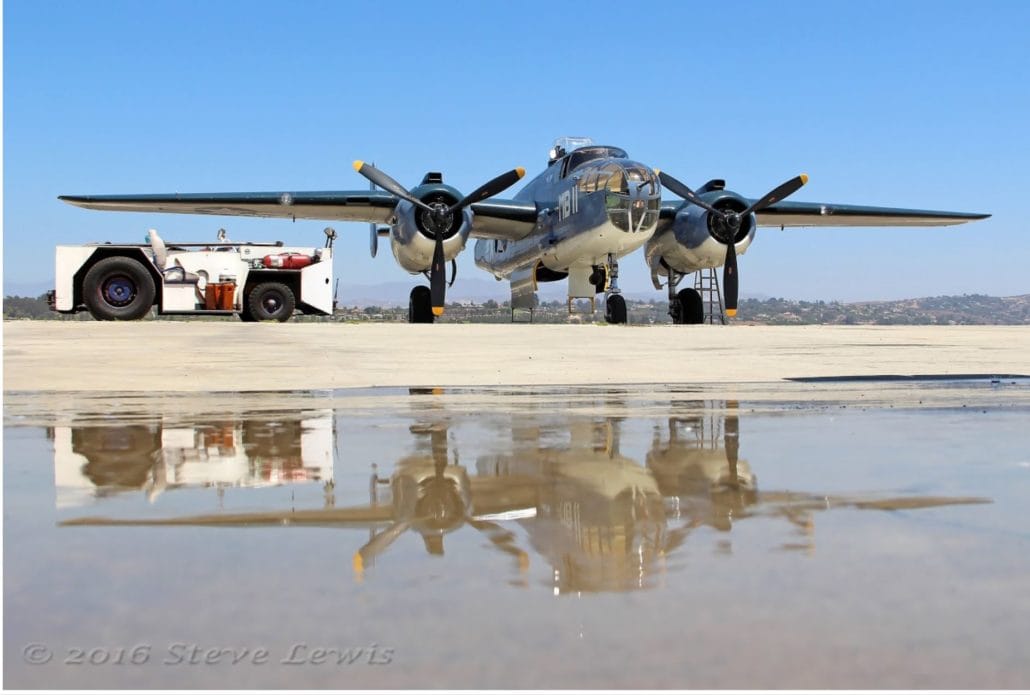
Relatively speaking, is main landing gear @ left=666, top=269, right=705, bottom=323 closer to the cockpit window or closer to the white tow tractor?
the cockpit window

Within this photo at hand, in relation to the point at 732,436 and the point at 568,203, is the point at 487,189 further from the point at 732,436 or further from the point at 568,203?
the point at 732,436

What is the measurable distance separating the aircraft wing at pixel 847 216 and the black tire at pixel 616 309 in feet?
24.2

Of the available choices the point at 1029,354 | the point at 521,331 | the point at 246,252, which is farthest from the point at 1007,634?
the point at 246,252

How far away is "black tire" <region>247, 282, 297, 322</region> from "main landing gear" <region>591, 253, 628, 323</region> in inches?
342

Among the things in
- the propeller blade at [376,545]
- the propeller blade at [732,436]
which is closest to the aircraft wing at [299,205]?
the propeller blade at [732,436]

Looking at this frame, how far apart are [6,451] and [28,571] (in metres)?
3.13

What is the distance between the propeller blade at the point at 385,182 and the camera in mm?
28809

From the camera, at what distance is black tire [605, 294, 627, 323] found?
3000cm

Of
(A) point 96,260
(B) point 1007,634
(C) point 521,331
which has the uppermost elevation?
(A) point 96,260

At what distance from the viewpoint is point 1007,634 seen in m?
2.92

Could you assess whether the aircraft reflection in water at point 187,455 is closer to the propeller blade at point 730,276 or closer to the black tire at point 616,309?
the black tire at point 616,309

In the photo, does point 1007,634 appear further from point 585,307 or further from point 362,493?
point 585,307

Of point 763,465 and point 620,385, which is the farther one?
point 620,385

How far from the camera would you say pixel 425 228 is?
29375 mm
